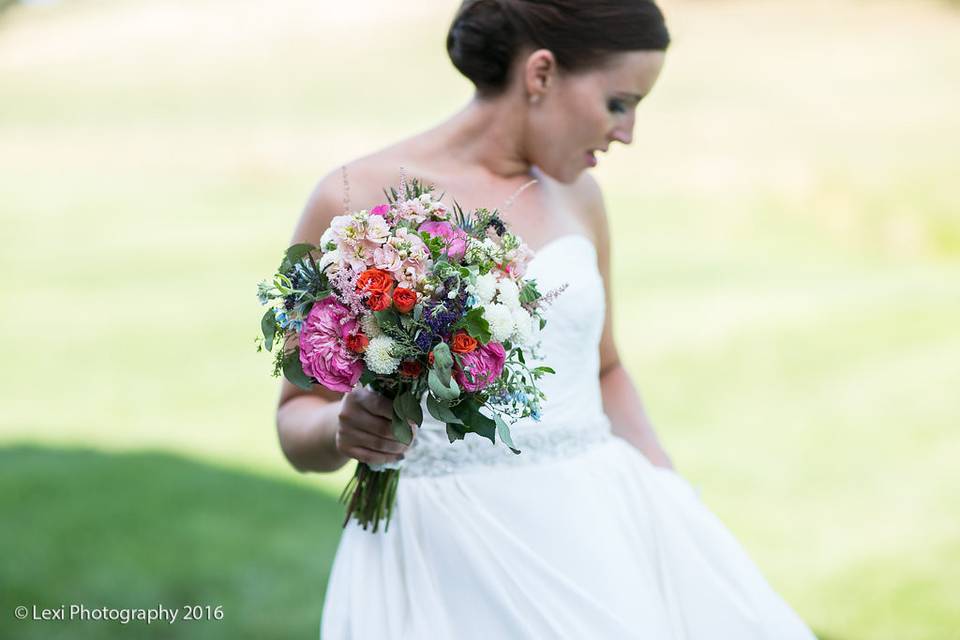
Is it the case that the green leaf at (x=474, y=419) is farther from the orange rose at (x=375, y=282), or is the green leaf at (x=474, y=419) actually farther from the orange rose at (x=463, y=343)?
the orange rose at (x=375, y=282)

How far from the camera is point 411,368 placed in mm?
2078

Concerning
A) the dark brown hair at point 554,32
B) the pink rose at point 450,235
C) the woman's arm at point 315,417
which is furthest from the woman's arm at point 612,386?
the pink rose at point 450,235

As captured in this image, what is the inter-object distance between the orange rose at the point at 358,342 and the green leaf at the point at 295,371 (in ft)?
0.53

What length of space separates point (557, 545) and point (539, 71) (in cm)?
108

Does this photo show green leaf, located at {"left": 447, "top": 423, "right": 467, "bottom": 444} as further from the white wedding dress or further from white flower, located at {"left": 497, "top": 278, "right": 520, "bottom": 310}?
the white wedding dress

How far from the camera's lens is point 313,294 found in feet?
7.02

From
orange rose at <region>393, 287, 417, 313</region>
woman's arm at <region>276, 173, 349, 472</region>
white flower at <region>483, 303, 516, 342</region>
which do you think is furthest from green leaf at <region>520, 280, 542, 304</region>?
woman's arm at <region>276, 173, 349, 472</region>

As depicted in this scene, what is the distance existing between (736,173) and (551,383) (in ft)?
50.3

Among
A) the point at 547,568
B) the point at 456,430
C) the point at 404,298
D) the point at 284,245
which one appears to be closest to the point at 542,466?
the point at 547,568

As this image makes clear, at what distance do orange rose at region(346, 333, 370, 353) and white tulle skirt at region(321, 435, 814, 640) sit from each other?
67cm

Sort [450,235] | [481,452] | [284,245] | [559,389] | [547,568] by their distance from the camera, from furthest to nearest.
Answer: [284,245], [559,389], [481,452], [547,568], [450,235]

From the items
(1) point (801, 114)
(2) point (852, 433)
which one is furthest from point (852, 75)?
(2) point (852, 433)

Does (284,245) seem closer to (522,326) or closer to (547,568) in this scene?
(547,568)

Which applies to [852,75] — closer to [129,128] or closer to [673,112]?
[673,112]
